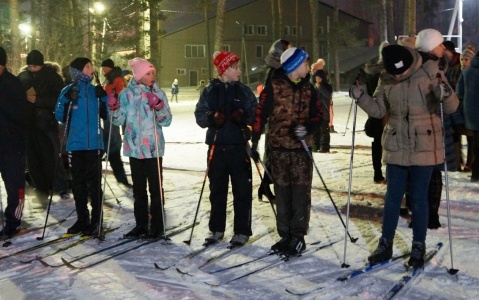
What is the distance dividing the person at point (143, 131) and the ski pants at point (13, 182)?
122 cm

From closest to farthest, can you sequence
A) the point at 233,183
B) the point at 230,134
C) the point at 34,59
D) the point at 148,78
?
the point at 230,134 < the point at 233,183 < the point at 148,78 < the point at 34,59

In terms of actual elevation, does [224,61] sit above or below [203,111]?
above

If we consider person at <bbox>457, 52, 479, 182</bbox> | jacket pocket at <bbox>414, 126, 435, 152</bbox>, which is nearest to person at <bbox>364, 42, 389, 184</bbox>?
person at <bbox>457, 52, 479, 182</bbox>

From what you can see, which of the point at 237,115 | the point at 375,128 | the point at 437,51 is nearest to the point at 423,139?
the point at 437,51

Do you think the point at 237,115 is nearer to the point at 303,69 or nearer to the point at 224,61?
the point at 224,61

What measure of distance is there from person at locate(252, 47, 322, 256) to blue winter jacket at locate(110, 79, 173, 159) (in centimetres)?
112

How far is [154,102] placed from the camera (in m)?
6.02

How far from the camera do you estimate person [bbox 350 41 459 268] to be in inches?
193

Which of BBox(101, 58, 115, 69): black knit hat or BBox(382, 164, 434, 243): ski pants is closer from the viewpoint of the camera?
BBox(382, 164, 434, 243): ski pants

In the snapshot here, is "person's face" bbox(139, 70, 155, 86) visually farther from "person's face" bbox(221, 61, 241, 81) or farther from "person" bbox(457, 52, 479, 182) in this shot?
"person" bbox(457, 52, 479, 182)

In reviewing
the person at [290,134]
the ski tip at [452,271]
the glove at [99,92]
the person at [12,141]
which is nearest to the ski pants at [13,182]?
the person at [12,141]

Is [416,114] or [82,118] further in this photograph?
[82,118]

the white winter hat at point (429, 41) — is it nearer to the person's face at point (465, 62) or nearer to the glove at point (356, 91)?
the glove at point (356, 91)

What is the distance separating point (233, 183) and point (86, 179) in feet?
5.48
